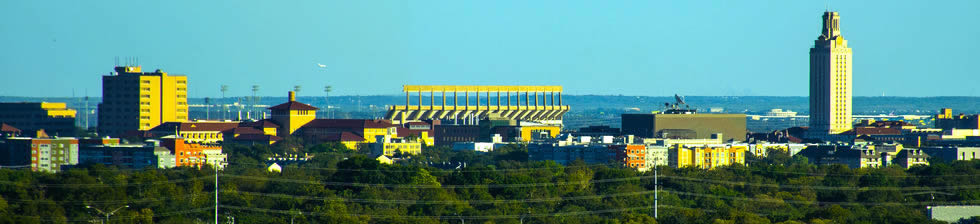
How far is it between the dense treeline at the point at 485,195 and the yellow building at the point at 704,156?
96.2 feet

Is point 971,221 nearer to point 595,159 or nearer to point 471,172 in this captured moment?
point 471,172

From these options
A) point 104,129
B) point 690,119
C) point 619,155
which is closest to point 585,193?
point 619,155

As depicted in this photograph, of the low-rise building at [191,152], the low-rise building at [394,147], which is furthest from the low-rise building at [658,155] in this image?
the low-rise building at [191,152]

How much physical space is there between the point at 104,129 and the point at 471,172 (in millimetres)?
99241

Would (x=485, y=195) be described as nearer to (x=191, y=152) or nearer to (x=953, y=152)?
(x=191, y=152)

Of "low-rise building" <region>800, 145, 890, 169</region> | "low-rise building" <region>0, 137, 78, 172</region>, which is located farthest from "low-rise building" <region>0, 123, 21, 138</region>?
"low-rise building" <region>800, 145, 890, 169</region>

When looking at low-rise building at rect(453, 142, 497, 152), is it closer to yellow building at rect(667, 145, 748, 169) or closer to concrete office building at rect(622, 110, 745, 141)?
concrete office building at rect(622, 110, 745, 141)

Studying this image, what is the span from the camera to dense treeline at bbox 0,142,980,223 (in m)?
87.4

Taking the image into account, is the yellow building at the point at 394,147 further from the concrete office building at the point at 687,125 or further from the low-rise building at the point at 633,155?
the low-rise building at the point at 633,155

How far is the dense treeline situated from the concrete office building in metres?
66.8

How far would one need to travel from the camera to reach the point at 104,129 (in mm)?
198500

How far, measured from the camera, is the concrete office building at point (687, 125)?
186m

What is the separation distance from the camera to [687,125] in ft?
624

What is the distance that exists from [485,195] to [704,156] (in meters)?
56.6
